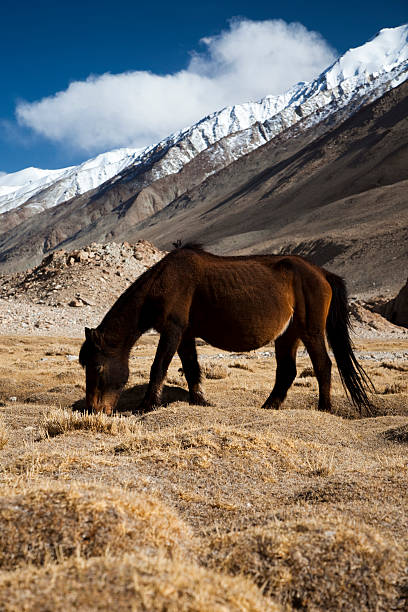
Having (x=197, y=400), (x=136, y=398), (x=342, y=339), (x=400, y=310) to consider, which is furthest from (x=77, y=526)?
(x=400, y=310)

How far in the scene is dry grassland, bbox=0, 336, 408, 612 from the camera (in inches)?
94.0

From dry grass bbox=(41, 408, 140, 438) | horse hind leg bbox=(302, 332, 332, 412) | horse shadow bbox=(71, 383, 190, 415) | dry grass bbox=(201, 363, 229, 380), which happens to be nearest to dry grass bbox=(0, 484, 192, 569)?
dry grass bbox=(41, 408, 140, 438)

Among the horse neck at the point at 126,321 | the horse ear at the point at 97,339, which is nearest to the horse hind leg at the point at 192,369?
the horse neck at the point at 126,321

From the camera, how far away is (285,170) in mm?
147125

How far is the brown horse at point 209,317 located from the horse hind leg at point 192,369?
0.02 m

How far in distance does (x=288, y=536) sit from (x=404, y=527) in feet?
3.43

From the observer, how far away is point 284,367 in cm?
939

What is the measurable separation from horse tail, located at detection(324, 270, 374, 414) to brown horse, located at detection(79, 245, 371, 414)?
0.10m

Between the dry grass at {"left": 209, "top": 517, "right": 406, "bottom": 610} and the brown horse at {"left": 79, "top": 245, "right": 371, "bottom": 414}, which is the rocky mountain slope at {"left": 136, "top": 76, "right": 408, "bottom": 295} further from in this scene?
the dry grass at {"left": 209, "top": 517, "right": 406, "bottom": 610}

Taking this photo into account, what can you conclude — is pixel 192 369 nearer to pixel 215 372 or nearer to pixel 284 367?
pixel 284 367

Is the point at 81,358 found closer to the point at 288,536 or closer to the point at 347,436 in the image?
the point at 347,436

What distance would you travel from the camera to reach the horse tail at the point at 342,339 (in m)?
9.59

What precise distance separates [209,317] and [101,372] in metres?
1.88

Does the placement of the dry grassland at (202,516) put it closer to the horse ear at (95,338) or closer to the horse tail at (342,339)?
the horse ear at (95,338)
